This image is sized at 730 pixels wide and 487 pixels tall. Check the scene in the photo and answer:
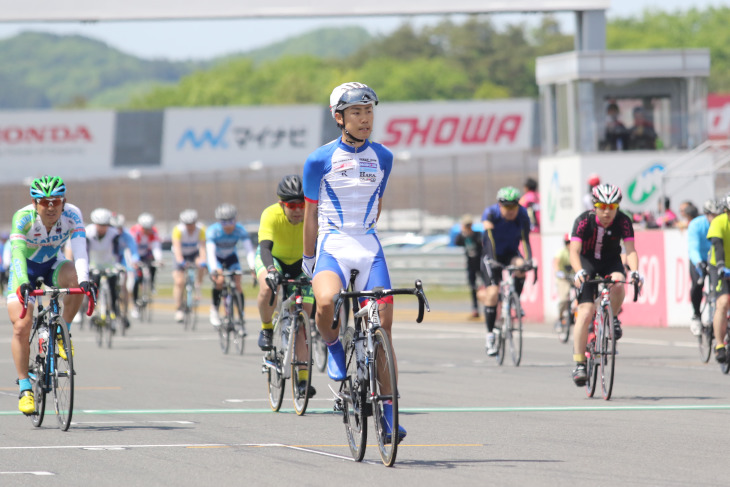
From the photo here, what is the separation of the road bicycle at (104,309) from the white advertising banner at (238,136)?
43773mm

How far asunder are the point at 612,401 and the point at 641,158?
47.9ft

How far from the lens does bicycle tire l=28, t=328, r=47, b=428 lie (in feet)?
33.8

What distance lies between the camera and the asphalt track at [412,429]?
804cm

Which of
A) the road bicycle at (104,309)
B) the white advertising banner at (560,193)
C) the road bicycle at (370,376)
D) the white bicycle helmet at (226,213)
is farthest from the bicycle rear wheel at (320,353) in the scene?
the white advertising banner at (560,193)

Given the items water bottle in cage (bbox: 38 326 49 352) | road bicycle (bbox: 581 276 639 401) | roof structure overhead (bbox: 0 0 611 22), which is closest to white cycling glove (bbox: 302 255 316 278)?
water bottle in cage (bbox: 38 326 49 352)

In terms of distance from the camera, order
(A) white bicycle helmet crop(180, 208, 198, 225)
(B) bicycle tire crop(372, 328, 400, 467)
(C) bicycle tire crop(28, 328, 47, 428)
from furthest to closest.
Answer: (A) white bicycle helmet crop(180, 208, 198, 225), (C) bicycle tire crop(28, 328, 47, 428), (B) bicycle tire crop(372, 328, 400, 467)

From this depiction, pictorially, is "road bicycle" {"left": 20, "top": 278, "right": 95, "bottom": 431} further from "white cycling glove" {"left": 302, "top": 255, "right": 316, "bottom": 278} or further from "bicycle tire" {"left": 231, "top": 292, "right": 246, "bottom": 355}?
"bicycle tire" {"left": 231, "top": 292, "right": 246, "bottom": 355}

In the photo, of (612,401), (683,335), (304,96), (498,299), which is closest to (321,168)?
(612,401)

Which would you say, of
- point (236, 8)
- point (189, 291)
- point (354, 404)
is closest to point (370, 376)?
point (354, 404)

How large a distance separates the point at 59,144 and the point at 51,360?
2217 inches

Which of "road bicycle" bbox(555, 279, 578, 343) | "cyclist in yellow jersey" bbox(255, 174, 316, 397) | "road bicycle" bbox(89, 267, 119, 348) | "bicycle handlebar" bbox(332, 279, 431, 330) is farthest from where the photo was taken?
"road bicycle" bbox(89, 267, 119, 348)

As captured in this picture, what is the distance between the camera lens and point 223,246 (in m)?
18.7

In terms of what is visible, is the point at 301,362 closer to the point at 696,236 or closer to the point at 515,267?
the point at 515,267

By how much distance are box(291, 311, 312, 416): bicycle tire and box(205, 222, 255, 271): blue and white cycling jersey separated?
661 centimetres
